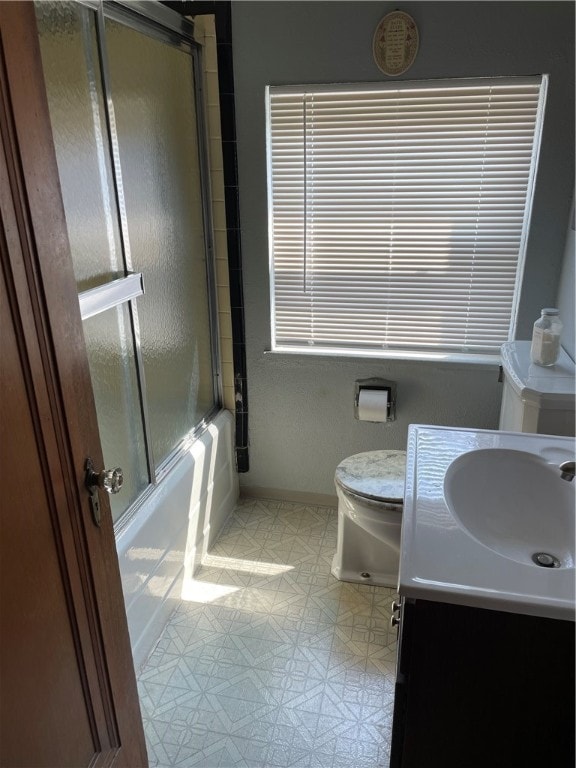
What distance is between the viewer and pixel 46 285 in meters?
0.91

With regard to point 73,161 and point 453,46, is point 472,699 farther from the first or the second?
point 453,46

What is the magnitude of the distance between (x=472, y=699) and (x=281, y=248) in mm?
1778

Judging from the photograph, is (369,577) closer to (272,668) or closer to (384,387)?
(272,668)

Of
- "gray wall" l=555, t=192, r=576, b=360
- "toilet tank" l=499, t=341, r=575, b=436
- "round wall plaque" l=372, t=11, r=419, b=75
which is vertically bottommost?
"toilet tank" l=499, t=341, r=575, b=436

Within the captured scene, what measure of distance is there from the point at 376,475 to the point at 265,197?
1.18 meters

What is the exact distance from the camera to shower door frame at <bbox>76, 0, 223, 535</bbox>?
150 centimetres

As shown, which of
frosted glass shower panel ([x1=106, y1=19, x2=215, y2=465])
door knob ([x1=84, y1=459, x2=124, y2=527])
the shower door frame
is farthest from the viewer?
frosted glass shower panel ([x1=106, y1=19, x2=215, y2=465])

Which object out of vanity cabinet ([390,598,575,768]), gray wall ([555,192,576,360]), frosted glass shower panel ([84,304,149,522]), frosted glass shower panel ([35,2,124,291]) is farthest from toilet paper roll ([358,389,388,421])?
vanity cabinet ([390,598,575,768])

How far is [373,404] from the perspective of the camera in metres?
2.30

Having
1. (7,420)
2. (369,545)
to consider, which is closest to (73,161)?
(7,420)

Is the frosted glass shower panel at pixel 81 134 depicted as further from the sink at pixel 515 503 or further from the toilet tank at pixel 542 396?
the toilet tank at pixel 542 396

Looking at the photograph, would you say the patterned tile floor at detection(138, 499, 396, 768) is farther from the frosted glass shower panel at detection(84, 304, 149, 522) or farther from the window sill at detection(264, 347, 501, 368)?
the window sill at detection(264, 347, 501, 368)

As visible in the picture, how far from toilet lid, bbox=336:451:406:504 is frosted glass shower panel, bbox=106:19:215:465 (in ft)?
2.18

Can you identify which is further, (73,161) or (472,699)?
(73,161)
